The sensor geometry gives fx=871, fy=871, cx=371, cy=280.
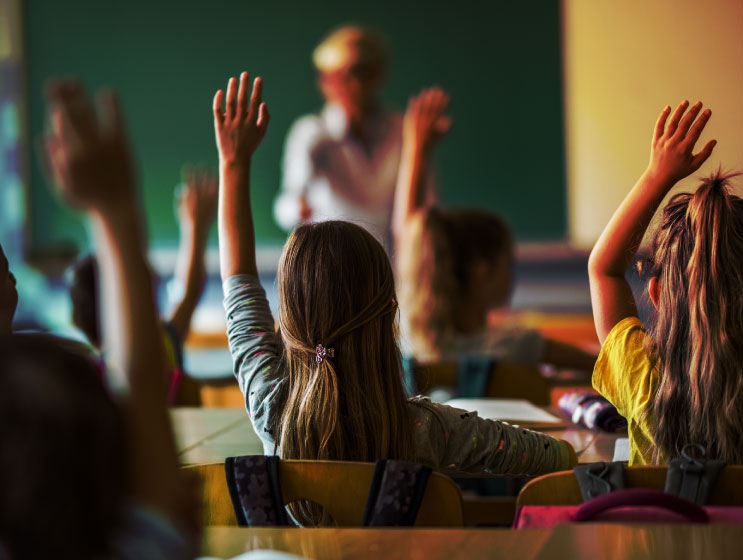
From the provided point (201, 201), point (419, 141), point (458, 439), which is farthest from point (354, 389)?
point (419, 141)

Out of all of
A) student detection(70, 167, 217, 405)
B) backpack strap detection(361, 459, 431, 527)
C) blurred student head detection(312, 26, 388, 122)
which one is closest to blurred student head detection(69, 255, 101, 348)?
student detection(70, 167, 217, 405)

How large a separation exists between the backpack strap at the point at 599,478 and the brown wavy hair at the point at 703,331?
29 centimetres

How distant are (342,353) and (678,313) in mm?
490

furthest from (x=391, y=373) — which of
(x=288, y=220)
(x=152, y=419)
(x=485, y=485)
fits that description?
(x=288, y=220)

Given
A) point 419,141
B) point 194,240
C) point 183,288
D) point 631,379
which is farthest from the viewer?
point 419,141

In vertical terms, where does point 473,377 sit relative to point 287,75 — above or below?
below

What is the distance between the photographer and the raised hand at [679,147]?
1354 millimetres

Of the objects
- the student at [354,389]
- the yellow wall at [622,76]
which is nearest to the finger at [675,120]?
the student at [354,389]

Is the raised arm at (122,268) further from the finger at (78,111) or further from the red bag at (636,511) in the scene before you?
the red bag at (636,511)

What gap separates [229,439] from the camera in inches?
68.8

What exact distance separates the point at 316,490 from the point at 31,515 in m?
0.53

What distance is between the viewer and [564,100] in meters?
5.55

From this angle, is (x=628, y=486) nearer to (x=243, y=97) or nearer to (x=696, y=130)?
(x=696, y=130)

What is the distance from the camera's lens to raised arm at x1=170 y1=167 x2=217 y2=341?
2486mm
